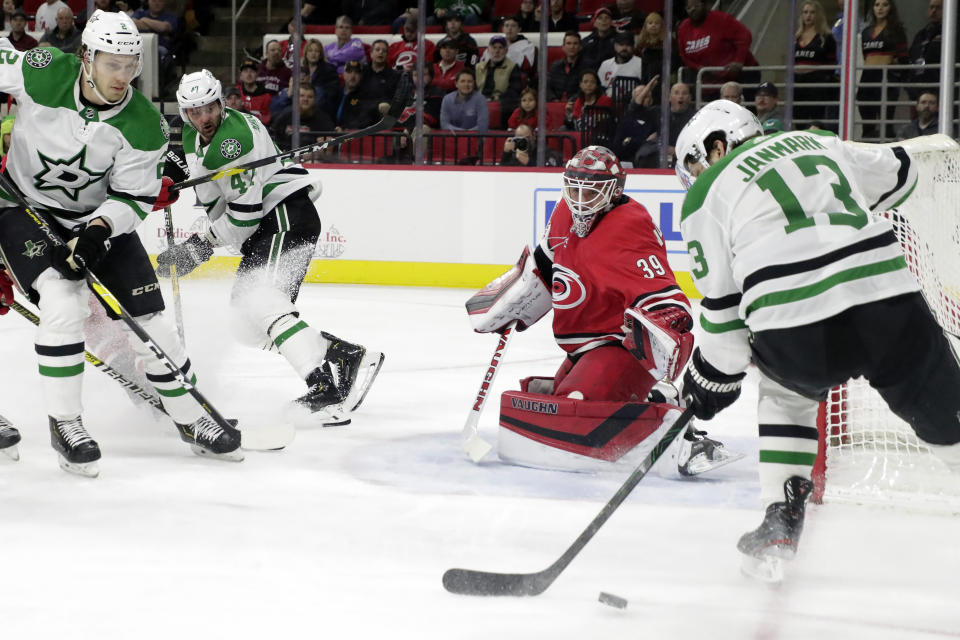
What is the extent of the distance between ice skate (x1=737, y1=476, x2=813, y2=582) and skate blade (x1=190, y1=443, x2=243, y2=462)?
4.76 feet

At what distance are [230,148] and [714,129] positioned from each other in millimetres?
1952

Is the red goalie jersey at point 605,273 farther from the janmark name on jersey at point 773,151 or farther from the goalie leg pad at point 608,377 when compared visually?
the janmark name on jersey at point 773,151

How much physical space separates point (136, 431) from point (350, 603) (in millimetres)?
1631

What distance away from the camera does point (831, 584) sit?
2.12m

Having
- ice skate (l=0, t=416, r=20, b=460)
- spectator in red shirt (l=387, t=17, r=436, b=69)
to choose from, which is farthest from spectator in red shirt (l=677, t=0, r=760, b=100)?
ice skate (l=0, t=416, r=20, b=460)

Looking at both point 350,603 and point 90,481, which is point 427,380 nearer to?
point 90,481

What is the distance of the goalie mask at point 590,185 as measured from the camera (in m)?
2.96

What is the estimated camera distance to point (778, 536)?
2.11 metres

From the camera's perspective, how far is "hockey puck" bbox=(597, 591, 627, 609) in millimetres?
1979

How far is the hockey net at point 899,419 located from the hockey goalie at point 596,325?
296mm

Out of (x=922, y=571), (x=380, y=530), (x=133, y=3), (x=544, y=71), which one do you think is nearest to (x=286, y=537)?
(x=380, y=530)

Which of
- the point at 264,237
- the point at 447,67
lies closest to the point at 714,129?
the point at 264,237

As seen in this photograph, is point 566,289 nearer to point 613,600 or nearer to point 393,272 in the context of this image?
point 613,600

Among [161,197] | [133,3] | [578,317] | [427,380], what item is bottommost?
[427,380]
